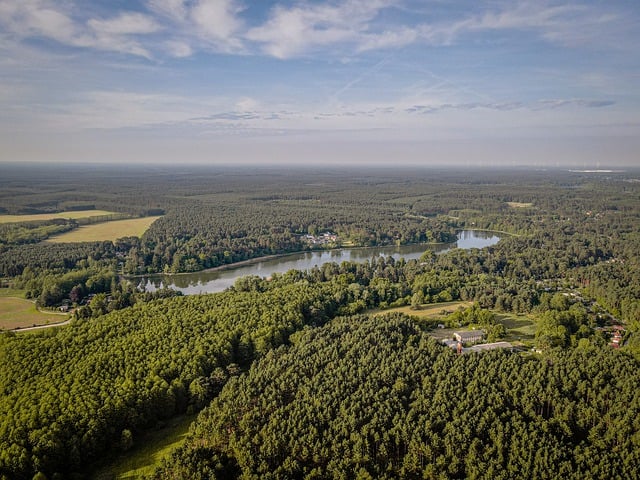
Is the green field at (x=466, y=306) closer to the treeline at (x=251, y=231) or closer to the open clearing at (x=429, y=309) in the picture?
the open clearing at (x=429, y=309)

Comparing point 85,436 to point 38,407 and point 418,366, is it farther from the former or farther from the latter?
point 418,366

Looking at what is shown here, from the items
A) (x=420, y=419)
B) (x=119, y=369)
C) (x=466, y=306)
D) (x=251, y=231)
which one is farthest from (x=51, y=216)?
(x=420, y=419)

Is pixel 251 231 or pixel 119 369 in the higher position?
pixel 251 231

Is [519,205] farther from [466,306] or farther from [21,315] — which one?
[21,315]

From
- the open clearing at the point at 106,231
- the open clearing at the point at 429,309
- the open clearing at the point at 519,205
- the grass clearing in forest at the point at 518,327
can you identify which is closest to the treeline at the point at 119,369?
the open clearing at the point at 429,309

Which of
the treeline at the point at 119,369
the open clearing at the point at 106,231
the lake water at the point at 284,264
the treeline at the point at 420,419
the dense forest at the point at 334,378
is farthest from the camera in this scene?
the open clearing at the point at 106,231

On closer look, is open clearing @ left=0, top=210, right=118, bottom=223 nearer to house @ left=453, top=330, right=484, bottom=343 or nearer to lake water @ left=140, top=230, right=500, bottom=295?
lake water @ left=140, top=230, right=500, bottom=295
